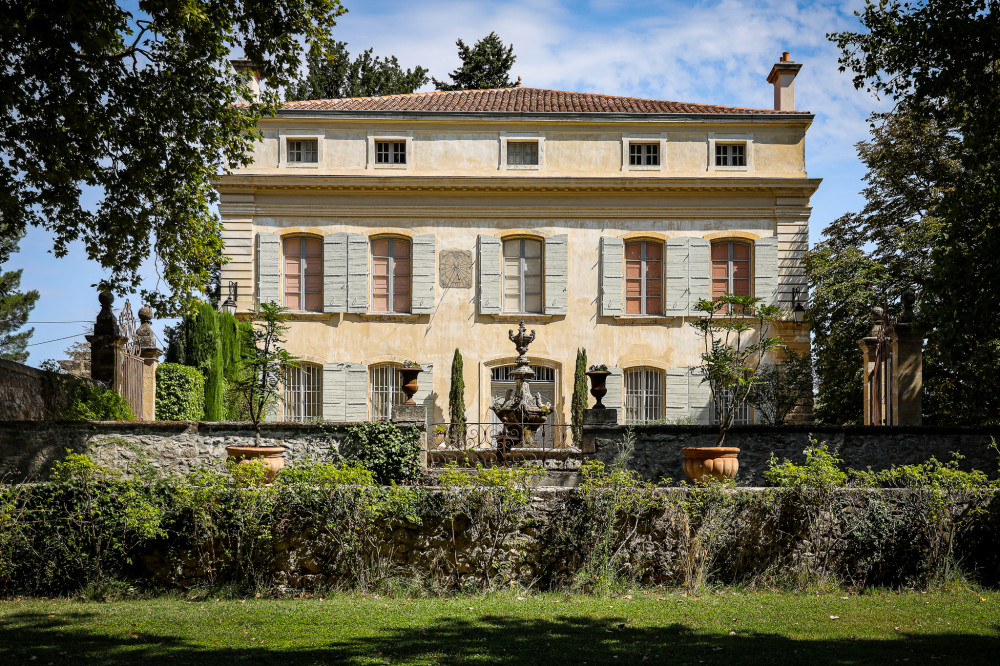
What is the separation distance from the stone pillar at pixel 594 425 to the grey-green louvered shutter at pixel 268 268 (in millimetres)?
10597

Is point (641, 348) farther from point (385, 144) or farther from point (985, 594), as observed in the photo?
point (985, 594)

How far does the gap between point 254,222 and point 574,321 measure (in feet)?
25.3

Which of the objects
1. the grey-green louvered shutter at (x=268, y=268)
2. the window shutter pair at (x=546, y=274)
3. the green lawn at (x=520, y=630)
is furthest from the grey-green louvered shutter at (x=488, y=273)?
the green lawn at (x=520, y=630)

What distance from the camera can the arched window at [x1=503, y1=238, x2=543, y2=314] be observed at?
2055 centimetres

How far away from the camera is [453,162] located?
2047 centimetres

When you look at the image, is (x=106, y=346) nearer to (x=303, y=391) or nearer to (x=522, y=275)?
(x=303, y=391)

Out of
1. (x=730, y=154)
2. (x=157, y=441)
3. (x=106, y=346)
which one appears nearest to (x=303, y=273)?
(x=106, y=346)

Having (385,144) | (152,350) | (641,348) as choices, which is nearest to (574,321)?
(641,348)

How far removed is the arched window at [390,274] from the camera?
20.4 metres

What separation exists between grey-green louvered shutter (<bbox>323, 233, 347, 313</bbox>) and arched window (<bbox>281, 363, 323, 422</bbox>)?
1.48 meters

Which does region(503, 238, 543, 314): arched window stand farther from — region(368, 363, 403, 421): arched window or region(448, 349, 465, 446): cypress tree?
region(368, 363, 403, 421): arched window

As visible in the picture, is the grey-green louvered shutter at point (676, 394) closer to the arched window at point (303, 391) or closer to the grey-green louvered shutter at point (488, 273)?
the grey-green louvered shutter at point (488, 273)

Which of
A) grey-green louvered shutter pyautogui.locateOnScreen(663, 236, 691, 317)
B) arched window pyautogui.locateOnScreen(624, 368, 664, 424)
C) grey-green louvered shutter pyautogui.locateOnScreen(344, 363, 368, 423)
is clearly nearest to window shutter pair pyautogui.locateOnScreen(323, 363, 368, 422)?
grey-green louvered shutter pyautogui.locateOnScreen(344, 363, 368, 423)

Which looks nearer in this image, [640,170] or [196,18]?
[196,18]
